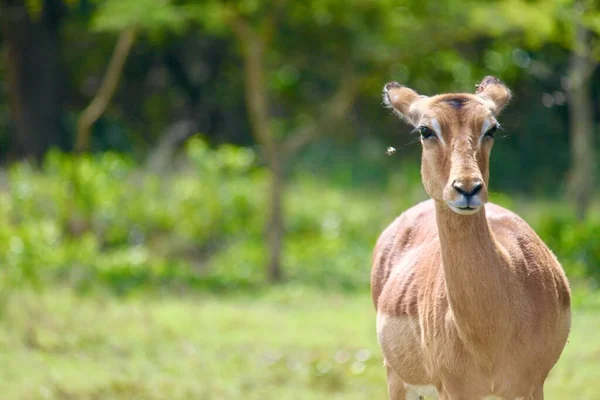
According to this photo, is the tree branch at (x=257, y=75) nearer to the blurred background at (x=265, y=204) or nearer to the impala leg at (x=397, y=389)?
the blurred background at (x=265, y=204)

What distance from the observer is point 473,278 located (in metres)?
4.10

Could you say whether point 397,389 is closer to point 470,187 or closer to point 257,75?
point 470,187

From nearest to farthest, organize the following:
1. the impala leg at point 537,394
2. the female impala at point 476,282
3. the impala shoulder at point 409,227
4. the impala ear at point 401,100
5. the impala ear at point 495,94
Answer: the female impala at point 476,282 < the impala leg at point 537,394 < the impala ear at point 495,94 < the impala ear at point 401,100 < the impala shoulder at point 409,227

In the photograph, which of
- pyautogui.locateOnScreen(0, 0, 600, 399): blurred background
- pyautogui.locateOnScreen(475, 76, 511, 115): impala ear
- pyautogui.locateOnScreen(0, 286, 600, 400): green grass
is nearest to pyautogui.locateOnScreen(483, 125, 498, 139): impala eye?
pyautogui.locateOnScreen(475, 76, 511, 115): impala ear

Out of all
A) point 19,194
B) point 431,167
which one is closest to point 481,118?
point 431,167

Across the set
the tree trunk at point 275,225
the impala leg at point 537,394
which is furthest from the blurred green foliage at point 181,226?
the impala leg at point 537,394

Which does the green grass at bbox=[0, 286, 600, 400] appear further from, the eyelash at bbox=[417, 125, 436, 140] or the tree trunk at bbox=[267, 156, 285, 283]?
the eyelash at bbox=[417, 125, 436, 140]

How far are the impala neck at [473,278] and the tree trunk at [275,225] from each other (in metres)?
7.94

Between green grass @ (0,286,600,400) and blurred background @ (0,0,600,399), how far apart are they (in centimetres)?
3

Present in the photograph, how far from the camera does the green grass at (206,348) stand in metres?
7.50

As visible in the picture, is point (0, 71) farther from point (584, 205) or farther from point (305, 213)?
point (584, 205)

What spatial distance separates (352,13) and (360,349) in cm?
485

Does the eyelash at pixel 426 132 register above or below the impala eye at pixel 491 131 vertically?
above

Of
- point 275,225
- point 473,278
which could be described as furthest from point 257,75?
point 473,278
